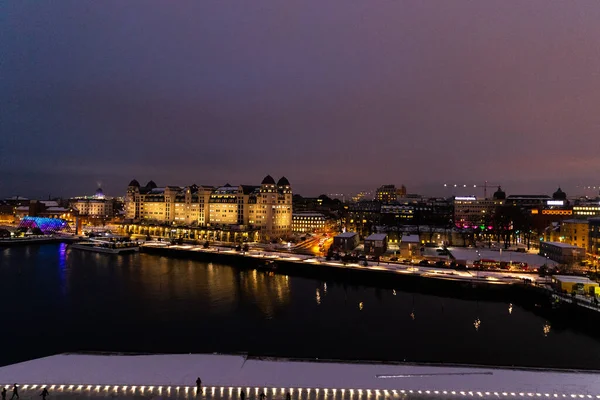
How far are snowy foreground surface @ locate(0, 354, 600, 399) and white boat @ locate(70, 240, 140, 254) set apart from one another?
31731 mm

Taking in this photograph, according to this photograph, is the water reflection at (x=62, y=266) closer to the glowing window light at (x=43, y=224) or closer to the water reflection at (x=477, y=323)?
the glowing window light at (x=43, y=224)

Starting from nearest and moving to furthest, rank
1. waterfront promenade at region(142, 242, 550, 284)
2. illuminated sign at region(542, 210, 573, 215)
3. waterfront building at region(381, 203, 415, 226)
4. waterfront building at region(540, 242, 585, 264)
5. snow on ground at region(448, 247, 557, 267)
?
1. waterfront promenade at region(142, 242, 550, 284)
2. waterfront building at region(540, 242, 585, 264)
3. snow on ground at region(448, 247, 557, 267)
4. illuminated sign at region(542, 210, 573, 215)
5. waterfront building at region(381, 203, 415, 226)

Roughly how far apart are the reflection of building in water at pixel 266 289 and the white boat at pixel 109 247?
17.8 m

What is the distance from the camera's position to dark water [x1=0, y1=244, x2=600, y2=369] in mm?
15062

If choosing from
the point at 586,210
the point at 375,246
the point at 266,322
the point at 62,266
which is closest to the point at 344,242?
the point at 375,246

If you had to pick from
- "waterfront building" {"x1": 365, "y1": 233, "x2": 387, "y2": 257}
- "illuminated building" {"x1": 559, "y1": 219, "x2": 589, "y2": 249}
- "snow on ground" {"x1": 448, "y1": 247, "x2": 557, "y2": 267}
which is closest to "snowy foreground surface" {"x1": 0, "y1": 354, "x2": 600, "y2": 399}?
"snow on ground" {"x1": 448, "y1": 247, "x2": 557, "y2": 267}

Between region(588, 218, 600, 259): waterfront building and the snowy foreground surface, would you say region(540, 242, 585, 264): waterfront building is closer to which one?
region(588, 218, 600, 259): waterfront building

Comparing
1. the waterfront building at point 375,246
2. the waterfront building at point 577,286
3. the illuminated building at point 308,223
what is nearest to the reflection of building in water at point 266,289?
the waterfront building at point 375,246

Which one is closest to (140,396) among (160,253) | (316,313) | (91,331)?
(91,331)

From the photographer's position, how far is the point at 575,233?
3519cm

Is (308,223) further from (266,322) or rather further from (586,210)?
(266,322)

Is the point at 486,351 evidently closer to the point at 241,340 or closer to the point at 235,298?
the point at 241,340

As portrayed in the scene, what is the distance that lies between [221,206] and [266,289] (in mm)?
30341

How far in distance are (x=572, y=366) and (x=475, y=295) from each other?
9705mm
